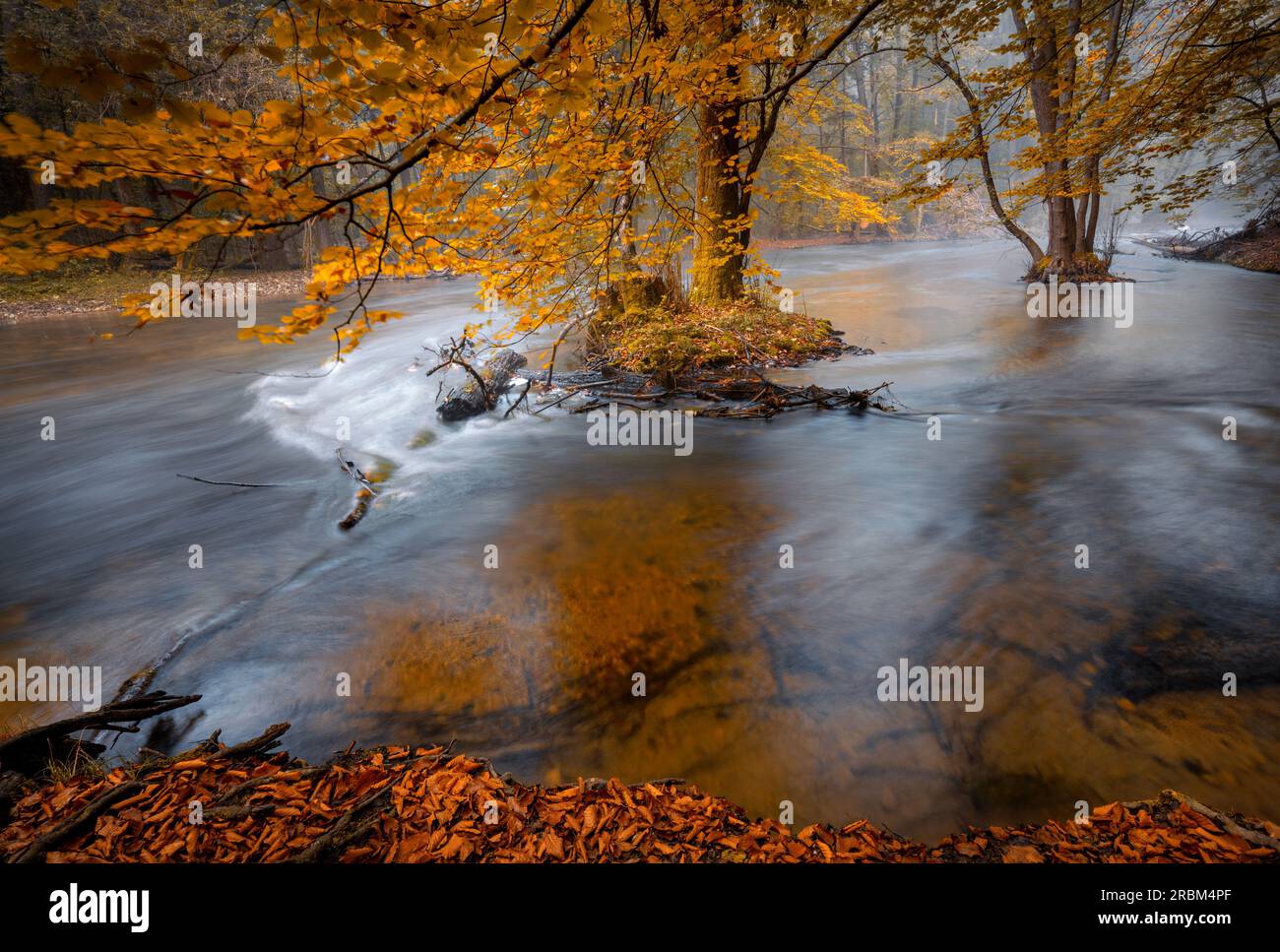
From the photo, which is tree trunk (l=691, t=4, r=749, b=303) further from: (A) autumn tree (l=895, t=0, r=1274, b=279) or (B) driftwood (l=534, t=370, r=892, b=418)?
(A) autumn tree (l=895, t=0, r=1274, b=279)

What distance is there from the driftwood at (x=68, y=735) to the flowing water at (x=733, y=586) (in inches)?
6.7

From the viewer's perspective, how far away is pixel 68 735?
3.05m

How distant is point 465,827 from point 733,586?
282cm

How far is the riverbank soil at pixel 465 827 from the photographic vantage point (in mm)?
2355

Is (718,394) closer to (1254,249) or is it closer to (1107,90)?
(1107,90)

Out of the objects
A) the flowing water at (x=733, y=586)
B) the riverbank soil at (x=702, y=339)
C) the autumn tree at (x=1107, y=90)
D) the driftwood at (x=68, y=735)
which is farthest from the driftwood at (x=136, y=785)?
the autumn tree at (x=1107, y=90)

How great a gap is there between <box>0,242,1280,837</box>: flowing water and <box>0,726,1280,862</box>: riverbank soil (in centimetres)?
21

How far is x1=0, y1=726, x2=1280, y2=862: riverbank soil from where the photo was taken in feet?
7.73

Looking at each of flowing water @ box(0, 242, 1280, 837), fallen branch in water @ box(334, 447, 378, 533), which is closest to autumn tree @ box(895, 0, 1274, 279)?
flowing water @ box(0, 242, 1280, 837)

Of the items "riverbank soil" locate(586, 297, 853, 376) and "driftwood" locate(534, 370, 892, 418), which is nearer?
"driftwood" locate(534, 370, 892, 418)

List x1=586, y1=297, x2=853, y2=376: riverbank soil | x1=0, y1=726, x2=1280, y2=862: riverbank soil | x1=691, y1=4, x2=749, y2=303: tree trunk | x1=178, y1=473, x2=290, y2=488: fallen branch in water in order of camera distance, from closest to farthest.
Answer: x1=0, y1=726, x2=1280, y2=862: riverbank soil
x1=178, y1=473, x2=290, y2=488: fallen branch in water
x1=691, y1=4, x2=749, y2=303: tree trunk
x1=586, y1=297, x2=853, y2=376: riverbank soil

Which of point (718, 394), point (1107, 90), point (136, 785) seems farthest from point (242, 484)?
point (1107, 90)

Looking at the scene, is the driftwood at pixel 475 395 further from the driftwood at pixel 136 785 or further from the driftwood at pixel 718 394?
the driftwood at pixel 136 785

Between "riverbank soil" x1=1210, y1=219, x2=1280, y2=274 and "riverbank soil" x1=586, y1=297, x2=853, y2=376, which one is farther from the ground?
"riverbank soil" x1=1210, y1=219, x2=1280, y2=274
